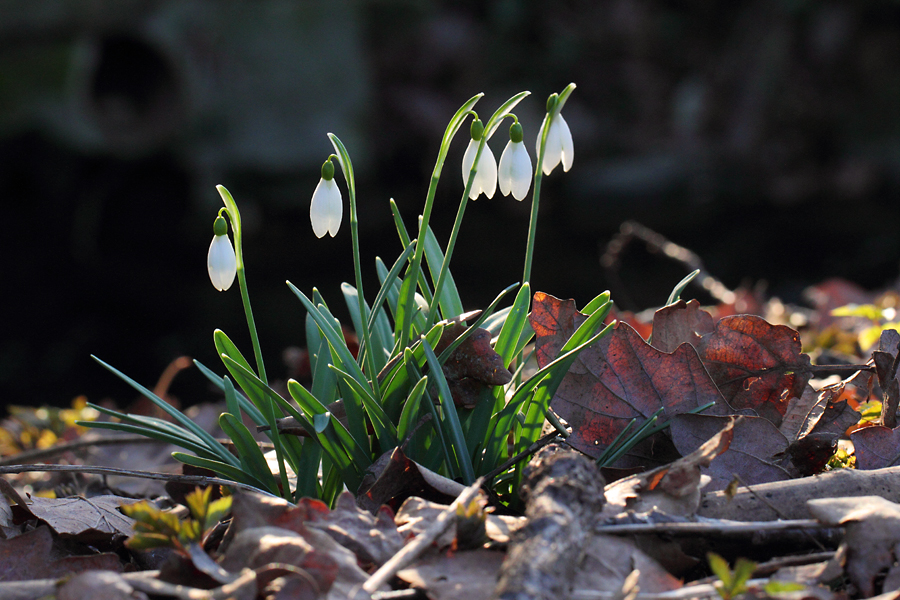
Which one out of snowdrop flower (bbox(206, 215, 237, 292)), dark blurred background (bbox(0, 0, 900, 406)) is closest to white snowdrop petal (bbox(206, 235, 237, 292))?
snowdrop flower (bbox(206, 215, 237, 292))

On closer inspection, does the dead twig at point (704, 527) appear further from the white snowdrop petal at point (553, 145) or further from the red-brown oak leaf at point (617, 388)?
the white snowdrop petal at point (553, 145)

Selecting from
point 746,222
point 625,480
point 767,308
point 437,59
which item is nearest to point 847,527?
point 625,480

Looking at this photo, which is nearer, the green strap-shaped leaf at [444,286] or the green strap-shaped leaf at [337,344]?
the green strap-shaped leaf at [337,344]

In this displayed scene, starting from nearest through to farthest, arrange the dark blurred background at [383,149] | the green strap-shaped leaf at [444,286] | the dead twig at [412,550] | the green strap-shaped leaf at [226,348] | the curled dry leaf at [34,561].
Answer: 1. the dead twig at [412,550]
2. the curled dry leaf at [34,561]
3. the green strap-shaped leaf at [226,348]
4. the green strap-shaped leaf at [444,286]
5. the dark blurred background at [383,149]

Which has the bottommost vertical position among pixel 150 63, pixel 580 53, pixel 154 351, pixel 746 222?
pixel 154 351

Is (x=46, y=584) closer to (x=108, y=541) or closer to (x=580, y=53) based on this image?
(x=108, y=541)

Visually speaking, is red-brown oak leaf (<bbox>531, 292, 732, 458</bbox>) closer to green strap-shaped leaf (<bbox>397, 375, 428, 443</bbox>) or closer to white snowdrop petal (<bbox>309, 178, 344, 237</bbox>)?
green strap-shaped leaf (<bbox>397, 375, 428, 443</bbox>)

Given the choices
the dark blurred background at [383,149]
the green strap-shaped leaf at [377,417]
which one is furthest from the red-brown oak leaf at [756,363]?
the dark blurred background at [383,149]

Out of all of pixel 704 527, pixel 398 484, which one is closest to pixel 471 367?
pixel 398 484
